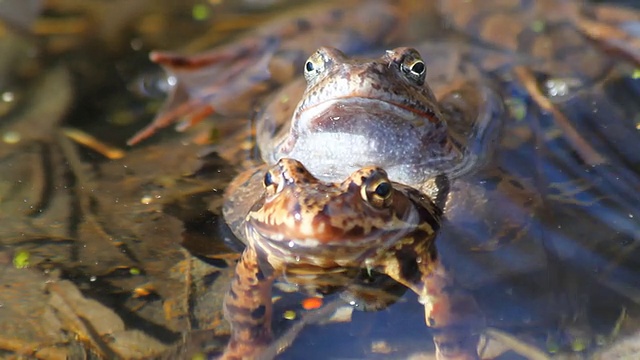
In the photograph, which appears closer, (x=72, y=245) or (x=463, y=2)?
(x=72, y=245)

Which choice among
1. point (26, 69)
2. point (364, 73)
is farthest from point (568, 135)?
point (26, 69)

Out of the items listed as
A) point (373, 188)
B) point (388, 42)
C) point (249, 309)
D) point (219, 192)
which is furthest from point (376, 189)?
point (388, 42)

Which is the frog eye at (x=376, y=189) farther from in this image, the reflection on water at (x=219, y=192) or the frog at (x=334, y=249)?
the reflection on water at (x=219, y=192)

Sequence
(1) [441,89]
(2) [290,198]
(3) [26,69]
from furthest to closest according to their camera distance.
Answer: (3) [26,69] → (1) [441,89] → (2) [290,198]

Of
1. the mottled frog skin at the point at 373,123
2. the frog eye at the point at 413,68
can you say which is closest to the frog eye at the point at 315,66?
the mottled frog skin at the point at 373,123

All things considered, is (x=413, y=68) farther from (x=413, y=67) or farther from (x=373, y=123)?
(x=373, y=123)

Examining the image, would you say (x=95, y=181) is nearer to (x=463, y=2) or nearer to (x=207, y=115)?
(x=207, y=115)

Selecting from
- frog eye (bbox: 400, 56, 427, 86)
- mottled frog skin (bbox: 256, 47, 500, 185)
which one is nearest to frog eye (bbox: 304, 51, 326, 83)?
mottled frog skin (bbox: 256, 47, 500, 185)
